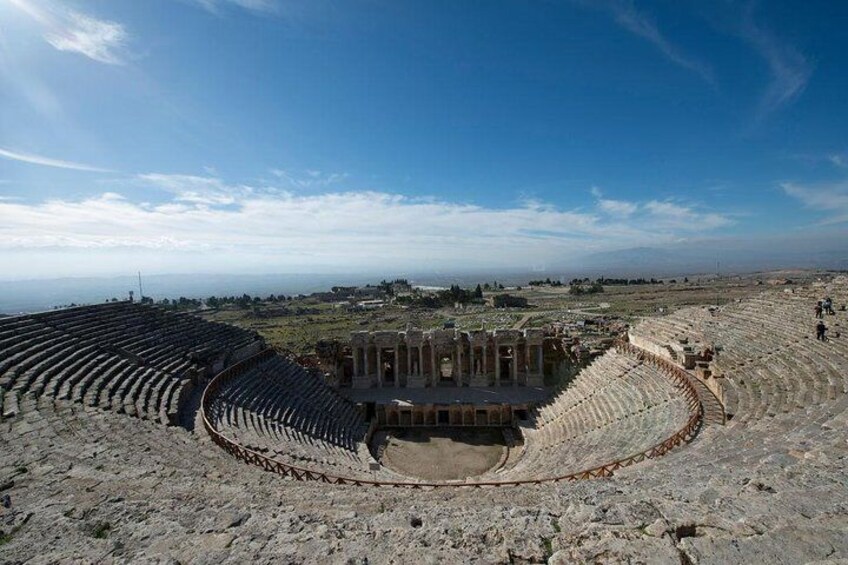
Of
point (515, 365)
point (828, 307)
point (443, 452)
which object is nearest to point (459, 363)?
point (515, 365)

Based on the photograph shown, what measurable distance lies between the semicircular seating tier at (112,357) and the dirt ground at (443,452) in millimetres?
12122

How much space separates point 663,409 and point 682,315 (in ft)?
58.5

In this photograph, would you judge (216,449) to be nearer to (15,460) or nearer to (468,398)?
(15,460)

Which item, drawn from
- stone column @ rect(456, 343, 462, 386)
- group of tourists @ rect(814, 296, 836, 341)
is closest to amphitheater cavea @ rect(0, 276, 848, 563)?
stone column @ rect(456, 343, 462, 386)

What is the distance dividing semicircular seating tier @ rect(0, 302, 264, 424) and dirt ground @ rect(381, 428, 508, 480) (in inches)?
477

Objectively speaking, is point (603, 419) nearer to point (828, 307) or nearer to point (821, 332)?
point (821, 332)

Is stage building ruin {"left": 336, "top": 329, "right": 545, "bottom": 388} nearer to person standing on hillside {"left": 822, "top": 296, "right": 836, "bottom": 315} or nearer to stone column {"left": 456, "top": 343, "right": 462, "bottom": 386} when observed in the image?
stone column {"left": 456, "top": 343, "right": 462, "bottom": 386}

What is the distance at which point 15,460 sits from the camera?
400 inches

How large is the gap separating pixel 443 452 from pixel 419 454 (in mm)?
1559

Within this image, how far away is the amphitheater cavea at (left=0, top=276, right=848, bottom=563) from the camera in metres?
6.40

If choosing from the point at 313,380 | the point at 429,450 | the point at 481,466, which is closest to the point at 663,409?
the point at 481,466

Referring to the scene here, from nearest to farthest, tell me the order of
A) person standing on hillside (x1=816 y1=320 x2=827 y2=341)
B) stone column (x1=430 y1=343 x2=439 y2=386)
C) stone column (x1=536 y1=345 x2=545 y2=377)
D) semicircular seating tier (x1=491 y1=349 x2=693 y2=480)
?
semicircular seating tier (x1=491 y1=349 x2=693 y2=480), person standing on hillside (x1=816 y1=320 x2=827 y2=341), stone column (x1=536 y1=345 x2=545 y2=377), stone column (x1=430 y1=343 x2=439 y2=386)

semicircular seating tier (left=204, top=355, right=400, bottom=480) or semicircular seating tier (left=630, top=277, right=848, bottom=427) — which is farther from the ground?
semicircular seating tier (left=630, top=277, right=848, bottom=427)

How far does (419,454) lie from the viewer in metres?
27.0
